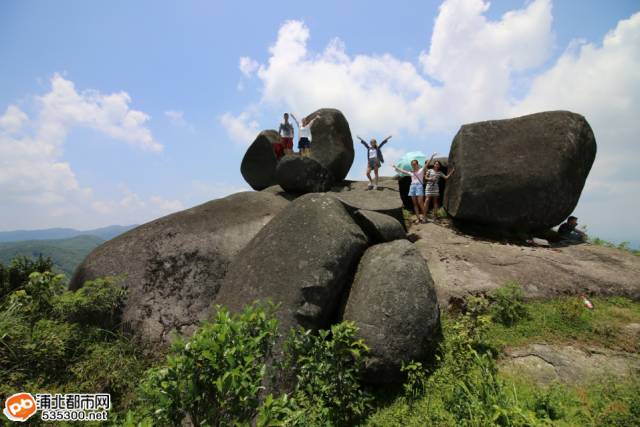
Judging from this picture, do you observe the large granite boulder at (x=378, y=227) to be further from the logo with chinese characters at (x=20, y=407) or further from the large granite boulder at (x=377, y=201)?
the logo with chinese characters at (x=20, y=407)

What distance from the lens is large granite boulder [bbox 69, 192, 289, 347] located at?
24.5ft

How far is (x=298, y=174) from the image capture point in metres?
11.6

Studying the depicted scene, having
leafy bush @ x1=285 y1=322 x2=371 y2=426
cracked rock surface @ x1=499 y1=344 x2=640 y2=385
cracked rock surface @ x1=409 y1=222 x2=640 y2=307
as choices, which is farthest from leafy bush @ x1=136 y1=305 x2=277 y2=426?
cracked rock surface @ x1=409 y1=222 x2=640 y2=307

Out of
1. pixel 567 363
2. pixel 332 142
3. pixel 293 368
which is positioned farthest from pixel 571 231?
pixel 293 368

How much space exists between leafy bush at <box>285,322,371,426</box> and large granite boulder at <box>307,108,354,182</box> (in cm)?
896

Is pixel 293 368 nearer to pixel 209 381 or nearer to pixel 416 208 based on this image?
pixel 209 381

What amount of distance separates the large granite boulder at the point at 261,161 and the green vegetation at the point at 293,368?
27.1 ft

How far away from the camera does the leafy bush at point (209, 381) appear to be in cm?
298

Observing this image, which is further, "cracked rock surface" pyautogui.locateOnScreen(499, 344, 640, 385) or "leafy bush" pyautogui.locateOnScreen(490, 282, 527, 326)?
"leafy bush" pyautogui.locateOnScreen(490, 282, 527, 326)

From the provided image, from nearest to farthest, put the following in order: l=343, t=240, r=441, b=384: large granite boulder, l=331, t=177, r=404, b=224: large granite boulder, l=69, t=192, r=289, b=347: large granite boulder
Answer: l=343, t=240, r=441, b=384: large granite boulder < l=69, t=192, r=289, b=347: large granite boulder < l=331, t=177, r=404, b=224: large granite boulder

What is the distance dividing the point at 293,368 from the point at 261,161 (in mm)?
11146

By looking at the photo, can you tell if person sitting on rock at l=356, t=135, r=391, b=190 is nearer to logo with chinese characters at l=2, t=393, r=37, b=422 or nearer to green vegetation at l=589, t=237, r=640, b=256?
green vegetation at l=589, t=237, r=640, b=256

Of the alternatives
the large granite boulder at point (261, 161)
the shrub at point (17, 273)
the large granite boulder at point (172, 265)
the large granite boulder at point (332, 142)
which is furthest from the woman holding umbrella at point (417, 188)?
the shrub at point (17, 273)

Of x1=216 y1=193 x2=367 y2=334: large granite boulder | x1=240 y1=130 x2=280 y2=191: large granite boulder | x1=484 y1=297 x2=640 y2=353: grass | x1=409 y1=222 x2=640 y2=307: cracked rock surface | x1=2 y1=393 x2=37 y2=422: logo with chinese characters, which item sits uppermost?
x1=240 y1=130 x2=280 y2=191: large granite boulder
